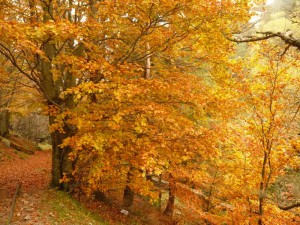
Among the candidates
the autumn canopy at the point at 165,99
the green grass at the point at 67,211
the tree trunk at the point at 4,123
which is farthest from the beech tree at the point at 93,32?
the tree trunk at the point at 4,123

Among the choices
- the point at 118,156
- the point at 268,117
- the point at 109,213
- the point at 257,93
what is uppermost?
the point at 257,93

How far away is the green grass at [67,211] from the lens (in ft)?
29.6

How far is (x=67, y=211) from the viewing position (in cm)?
966

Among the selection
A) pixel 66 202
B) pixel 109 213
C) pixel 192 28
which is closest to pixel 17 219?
pixel 66 202

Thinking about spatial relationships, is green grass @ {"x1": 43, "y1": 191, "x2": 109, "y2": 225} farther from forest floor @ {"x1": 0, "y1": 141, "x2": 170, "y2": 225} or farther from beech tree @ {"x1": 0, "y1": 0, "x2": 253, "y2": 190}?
beech tree @ {"x1": 0, "y1": 0, "x2": 253, "y2": 190}

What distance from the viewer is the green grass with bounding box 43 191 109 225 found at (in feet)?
29.6

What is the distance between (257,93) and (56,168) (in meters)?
8.16

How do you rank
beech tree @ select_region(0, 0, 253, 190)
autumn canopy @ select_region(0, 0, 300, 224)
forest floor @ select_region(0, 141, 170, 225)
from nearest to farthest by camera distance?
beech tree @ select_region(0, 0, 253, 190)
autumn canopy @ select_region(0, 0, 300, 224)
forest floor @ select_region(0, 141, 170, 225)

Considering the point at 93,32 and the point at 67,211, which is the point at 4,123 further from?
the point at 93,32

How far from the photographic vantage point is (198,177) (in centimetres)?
1086

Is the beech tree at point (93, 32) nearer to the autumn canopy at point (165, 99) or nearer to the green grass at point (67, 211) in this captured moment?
the autumn canopy at point (165, 99)

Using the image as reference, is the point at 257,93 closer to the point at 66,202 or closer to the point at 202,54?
the point at 202,54

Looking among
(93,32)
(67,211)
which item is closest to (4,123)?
(67,211)

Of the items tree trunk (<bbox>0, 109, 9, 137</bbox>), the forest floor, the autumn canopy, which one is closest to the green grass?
the forest floor
